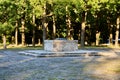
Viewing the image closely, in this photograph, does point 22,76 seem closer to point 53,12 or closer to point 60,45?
point 60,45

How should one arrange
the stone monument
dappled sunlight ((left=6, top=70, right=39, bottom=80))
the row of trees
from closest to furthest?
dappled sunlight ((left=6, top=70, right=39, bottom=80)) < the stone monument < the row of trees

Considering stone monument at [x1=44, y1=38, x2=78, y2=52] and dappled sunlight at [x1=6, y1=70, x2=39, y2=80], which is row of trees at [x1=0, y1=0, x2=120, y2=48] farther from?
dappled sunlight at [x1=6, y1=70, x2=39, y2=80]

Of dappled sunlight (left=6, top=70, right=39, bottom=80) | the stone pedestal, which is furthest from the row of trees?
dappled sunlight (left=6, top=70, right=39, bottom=80)

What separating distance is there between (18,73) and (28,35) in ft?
127

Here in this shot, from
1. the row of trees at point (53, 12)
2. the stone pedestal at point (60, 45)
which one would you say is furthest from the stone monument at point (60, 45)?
the row of trees at point (53, 12)

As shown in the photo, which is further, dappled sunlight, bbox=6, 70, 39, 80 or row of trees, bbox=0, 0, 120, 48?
row of trees, bbox=0, 0, 120, 48

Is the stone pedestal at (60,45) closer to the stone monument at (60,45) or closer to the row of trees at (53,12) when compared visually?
the stone monument at (60,45)

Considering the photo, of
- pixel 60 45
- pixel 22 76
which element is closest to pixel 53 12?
pixel 60 45

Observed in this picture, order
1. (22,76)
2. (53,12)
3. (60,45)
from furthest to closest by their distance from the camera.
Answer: (53,12), (60,45), (22,76)

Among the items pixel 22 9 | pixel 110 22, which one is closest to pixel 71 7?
pixel 22 9

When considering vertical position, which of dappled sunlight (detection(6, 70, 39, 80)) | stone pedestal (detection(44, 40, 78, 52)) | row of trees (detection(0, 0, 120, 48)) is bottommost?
dappled sunlight (detection(6, 70, 39, 80))

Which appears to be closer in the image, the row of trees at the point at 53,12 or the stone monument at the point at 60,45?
the stone monument at the point at 60,45

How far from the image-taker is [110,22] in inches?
1928

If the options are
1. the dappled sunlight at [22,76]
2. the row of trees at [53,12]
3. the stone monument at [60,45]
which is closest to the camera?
the dappled sunlight at [22,76]
